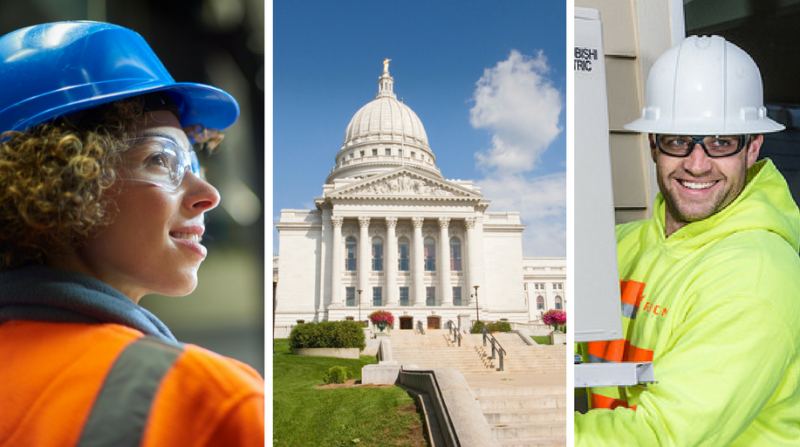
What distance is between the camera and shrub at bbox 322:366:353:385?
8.31 feet

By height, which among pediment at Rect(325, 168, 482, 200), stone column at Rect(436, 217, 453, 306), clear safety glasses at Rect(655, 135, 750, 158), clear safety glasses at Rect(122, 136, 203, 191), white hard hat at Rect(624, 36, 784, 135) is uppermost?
pediment at Rect(325, 168, 482, 200)

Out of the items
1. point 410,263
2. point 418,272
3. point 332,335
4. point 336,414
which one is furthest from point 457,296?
point 336,414

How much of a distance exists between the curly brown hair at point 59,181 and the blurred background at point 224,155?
437 mm

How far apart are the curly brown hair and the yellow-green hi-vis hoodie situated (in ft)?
3.78

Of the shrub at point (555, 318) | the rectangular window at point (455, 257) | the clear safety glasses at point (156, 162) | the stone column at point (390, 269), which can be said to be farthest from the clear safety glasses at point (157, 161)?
the rectangular window at point (455, 257)

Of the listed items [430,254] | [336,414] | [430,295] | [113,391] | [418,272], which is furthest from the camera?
[430,295]

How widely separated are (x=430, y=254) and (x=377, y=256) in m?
2.73

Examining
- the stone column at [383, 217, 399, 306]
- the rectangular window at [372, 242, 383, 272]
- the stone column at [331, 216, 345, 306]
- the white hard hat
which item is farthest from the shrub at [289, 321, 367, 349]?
the rectangular window at [372, 242, 383, 272]

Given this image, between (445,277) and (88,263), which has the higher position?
(88,263)

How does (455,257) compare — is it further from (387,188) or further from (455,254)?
(387,188)

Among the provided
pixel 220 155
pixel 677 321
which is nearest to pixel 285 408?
pixel 220 155

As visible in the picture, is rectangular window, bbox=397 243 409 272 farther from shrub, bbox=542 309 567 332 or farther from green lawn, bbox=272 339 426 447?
green lawn, bbox=272 339 426 447

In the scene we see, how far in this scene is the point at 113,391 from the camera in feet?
2.70

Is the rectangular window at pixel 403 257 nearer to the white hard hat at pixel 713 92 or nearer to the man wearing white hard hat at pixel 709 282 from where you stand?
the man wearing white hard hat at pixel 709 282
